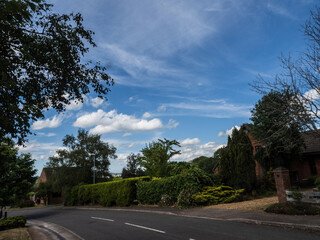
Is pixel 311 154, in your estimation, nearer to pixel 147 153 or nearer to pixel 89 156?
pixel 147 153

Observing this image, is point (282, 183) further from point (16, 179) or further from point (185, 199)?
point (16, 179)

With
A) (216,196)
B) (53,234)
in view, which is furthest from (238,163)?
(53,234)

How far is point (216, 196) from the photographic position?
16.7m

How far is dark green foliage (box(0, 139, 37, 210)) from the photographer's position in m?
20.2

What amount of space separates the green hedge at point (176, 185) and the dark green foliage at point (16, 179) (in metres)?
12.9

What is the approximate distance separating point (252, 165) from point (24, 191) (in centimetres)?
2242

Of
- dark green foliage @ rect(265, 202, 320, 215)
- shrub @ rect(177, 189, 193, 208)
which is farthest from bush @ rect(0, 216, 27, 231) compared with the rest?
dark green foliage @ rect(265, 202, 320, 215)

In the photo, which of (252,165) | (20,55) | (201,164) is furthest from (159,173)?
(201,164)

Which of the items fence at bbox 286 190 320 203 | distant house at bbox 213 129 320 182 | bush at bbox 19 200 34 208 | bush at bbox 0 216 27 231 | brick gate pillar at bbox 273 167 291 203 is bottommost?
bush at bbox 19 200 34 208

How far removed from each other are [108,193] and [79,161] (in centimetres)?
1508

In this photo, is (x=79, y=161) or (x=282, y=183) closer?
(x=282, y=183)

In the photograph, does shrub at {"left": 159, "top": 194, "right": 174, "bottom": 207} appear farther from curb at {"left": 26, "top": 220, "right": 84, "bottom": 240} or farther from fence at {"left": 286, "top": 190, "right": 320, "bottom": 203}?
fence at {"left": 286, "top": 190, "right": 320, "bottom": 203}

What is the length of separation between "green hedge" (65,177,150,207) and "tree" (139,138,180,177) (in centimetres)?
172

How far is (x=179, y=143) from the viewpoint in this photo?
965 inches
